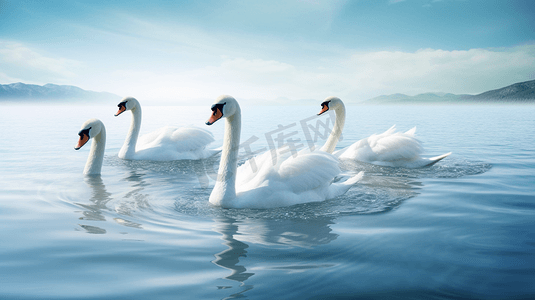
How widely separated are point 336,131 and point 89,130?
606 centimetres

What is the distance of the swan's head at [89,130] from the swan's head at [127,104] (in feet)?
8.94

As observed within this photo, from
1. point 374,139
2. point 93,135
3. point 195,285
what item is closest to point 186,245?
point 195,285

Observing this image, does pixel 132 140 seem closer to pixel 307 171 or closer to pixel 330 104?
pixel 330 104

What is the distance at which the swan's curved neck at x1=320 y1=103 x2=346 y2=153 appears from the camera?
9.73 m

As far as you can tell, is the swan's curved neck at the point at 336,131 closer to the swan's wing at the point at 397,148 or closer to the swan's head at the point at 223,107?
the swan's wing at the point at 397,148

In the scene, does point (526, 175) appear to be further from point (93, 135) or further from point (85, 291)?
point (93, 135)

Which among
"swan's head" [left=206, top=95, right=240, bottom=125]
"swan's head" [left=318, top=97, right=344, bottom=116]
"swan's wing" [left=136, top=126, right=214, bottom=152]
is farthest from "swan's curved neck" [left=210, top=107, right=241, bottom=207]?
"swan's wing" [left=136, top=126, right=214, bottom=152]

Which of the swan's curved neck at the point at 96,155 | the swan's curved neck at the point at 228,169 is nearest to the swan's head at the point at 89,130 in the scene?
the swan's curved neck at the point at 96,155

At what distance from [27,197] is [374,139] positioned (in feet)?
25.5

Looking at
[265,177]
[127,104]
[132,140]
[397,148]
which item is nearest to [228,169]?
[265,177]

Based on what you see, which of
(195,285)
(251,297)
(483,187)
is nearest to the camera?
(251,297)

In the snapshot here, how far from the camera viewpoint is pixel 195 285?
3.26 m

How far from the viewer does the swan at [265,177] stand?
5.43 meters

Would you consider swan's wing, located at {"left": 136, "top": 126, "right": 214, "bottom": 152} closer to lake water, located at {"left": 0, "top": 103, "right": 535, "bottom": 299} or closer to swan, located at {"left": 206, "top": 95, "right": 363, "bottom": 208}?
lake water, located at {"left": 0, "top": 103, "right": 535, "bottom": 299}
